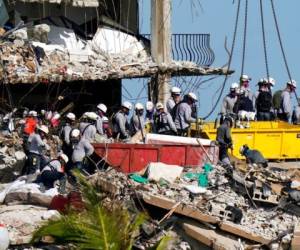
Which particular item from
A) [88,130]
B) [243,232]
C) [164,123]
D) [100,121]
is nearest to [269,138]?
[164,123]

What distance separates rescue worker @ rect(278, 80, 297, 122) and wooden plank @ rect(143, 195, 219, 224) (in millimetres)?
8581

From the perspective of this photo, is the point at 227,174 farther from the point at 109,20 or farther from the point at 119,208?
the point at 109,20

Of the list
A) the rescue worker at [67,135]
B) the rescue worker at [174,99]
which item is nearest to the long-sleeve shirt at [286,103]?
the rescue worker at [174,99]

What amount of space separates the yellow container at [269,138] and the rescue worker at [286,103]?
0.72m

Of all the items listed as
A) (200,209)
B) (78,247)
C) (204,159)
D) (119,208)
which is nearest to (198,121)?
(204,159)

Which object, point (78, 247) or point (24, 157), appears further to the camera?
point (24, 157)

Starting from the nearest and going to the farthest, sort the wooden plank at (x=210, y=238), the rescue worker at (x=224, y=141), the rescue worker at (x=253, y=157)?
1. the wooden plank at (x=210, y=238)
2. the rescue worker at (x=253, y=157)
3. the rescue worker at (x=224, y=141)

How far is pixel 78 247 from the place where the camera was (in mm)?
15445

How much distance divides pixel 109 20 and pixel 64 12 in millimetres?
Answer: 1359

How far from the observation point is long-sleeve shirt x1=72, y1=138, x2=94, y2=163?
22.5 m

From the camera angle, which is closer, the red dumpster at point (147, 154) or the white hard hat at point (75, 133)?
the red dumpster at point (147, 154)

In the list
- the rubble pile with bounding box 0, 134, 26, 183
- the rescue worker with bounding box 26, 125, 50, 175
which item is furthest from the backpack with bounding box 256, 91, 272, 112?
the rescue worker with bounding box 26, 125, 50, 175

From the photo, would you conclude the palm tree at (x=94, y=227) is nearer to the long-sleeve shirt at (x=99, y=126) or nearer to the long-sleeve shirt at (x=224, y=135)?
the long-sleeve shirt at (x=224, y=135)

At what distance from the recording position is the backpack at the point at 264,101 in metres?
27.2
